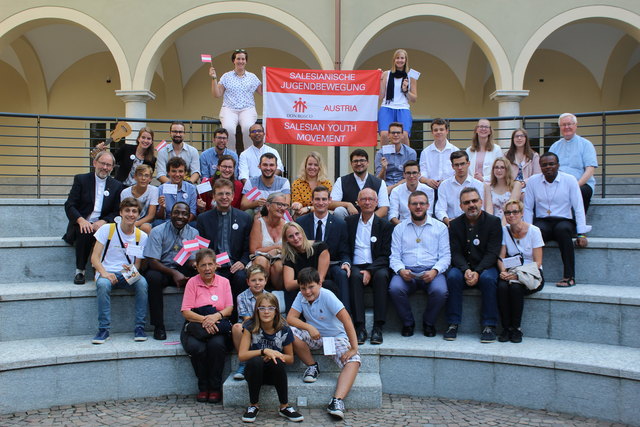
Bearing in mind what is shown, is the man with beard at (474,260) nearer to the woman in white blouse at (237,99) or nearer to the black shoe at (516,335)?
the black shoe at (516,335)

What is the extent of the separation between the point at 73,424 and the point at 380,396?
104 inches

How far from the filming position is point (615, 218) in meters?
7.40

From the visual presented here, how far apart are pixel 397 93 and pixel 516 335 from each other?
164 inches

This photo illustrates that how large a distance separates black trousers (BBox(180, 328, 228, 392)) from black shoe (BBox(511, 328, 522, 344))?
2837 mm

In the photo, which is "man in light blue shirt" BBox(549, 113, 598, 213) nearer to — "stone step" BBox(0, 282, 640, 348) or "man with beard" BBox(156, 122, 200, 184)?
"stone step" BBox(0, 282, 640, 348)

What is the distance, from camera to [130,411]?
5.27 meters

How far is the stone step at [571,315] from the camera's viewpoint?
18.6 feet

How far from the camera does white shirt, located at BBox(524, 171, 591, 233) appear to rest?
6.59 m

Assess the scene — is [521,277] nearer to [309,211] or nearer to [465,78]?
[309,211]

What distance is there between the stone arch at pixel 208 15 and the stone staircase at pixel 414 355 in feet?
21.0

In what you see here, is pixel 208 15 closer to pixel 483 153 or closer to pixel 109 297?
pixel 483 153

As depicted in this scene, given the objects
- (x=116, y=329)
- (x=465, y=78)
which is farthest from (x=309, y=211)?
(x=465, y=78)

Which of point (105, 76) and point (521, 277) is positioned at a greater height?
point (105, 76)

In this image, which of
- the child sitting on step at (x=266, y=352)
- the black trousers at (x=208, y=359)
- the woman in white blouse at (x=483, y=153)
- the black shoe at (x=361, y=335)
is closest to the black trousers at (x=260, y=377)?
the child sitting on step at (x=266, y=352)
